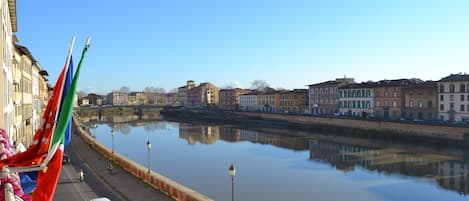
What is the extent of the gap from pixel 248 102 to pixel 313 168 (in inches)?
3160

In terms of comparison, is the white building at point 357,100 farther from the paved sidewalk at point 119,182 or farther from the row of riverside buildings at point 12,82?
the row of riverside buildings at point 12,82

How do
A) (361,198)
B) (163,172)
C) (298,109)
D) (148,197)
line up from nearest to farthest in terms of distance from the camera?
(148,197) < (361,198) < (163,172) < (298,109)

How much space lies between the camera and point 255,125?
7975cm

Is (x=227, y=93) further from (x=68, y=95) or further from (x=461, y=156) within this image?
(x=68, y=95)

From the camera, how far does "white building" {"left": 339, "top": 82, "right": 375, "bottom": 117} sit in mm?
65438

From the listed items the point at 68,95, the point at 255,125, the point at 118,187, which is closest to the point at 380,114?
the point at 255,125

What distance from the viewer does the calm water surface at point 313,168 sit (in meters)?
25.0

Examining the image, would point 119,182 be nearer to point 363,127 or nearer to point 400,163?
point 400,163

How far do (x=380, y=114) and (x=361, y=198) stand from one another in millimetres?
42669

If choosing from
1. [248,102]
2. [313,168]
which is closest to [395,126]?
[313,168]

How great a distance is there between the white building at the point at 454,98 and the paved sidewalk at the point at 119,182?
4174 centimetres

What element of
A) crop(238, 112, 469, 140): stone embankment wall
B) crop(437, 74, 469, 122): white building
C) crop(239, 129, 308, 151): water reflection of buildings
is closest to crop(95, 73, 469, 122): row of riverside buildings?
crop(437, 74, 469, 122): white building

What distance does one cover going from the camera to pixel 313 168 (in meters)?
33.2

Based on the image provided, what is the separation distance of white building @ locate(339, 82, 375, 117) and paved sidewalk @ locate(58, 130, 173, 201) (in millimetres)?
47037
